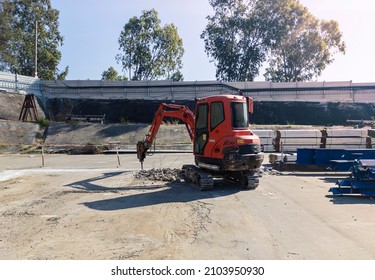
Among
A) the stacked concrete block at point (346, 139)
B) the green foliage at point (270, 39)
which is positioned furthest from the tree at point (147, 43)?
the stacked concrete block at point (346, 139)

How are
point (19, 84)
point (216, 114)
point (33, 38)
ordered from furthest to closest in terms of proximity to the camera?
point (33, 38), point (19, 84), point (216, 114)

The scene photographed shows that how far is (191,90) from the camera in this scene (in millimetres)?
38719

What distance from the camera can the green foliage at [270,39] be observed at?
1807 inches

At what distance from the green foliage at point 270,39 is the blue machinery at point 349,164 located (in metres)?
36.6

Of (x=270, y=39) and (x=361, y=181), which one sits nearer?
(x=361, y=181)

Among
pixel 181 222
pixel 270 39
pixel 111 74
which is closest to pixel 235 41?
pixel 270 39

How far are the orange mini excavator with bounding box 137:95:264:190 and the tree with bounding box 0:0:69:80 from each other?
42022 mm

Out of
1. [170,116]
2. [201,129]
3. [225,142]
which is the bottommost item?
[225,142]

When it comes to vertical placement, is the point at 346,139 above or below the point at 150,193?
above

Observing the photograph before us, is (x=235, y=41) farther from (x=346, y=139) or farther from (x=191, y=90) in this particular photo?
(x=346, y=139)

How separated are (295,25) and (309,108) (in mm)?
16516

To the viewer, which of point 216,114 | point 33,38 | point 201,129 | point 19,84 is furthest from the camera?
point 33,38

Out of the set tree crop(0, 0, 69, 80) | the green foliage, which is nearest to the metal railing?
tree crop(0, 0, 69, 80)

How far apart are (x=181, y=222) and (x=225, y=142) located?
137 inches
